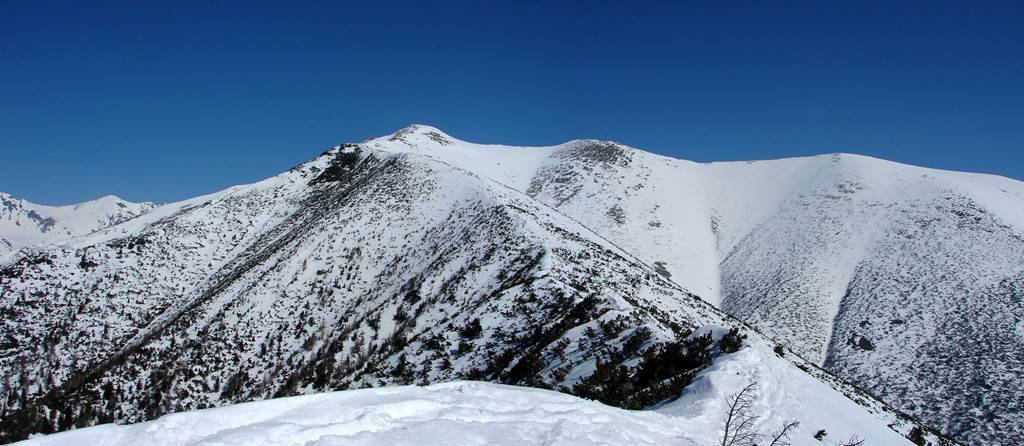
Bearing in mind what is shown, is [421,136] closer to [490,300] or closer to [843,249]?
[843,249]

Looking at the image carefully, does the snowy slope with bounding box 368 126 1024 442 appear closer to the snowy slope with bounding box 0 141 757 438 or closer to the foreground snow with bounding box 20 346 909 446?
the snowy slope with bounding box 0 141 757 438

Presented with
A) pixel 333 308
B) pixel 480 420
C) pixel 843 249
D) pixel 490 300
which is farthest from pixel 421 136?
pixel 480 420

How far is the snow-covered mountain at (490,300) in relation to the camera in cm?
2206

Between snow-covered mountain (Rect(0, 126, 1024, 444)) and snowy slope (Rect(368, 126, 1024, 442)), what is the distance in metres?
0.27

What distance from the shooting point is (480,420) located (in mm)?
9367

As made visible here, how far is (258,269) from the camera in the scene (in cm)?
4097

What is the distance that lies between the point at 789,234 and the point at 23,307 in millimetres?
74648

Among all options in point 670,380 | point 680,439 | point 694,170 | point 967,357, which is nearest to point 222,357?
point 670,380

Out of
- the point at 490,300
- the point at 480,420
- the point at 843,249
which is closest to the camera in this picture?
the point at 480,420

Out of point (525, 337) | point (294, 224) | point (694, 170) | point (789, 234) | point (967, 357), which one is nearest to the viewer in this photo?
point (525, 337)

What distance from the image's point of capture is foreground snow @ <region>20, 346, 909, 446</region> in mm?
6930

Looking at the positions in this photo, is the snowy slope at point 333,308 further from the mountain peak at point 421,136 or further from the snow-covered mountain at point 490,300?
the mountain peak at point 421,136

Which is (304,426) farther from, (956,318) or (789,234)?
(789,234)

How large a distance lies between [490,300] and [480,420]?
56.4 feet
